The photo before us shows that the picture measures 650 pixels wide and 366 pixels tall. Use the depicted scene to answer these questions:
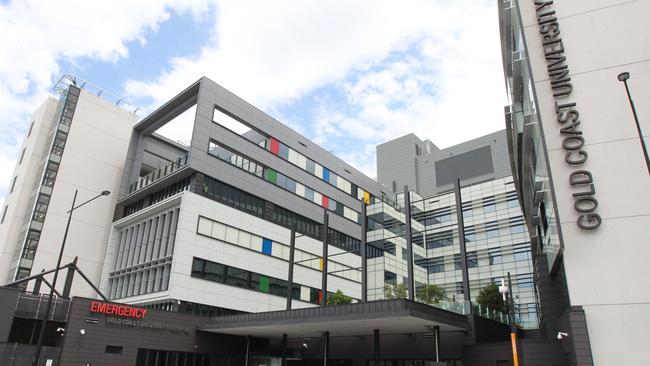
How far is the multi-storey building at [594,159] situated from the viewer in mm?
18812

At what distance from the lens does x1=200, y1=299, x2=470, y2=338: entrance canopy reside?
24766mm

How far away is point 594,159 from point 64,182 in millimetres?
49481

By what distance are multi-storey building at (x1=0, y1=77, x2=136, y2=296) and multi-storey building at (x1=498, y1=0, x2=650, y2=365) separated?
44.0 m

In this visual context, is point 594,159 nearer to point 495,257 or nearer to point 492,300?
point 492,300

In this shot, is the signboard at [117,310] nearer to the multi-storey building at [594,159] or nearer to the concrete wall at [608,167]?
the multi-storey building at [594,159]

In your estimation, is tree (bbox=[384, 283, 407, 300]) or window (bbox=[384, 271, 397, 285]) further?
window (bbox=[384, 271, 397, 285])

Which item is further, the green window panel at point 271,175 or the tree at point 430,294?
the green window panel at point 271,175

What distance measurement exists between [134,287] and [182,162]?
12.8 metres

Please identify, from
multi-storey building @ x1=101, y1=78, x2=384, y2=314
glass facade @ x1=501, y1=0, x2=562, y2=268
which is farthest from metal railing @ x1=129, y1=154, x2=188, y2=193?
glass facade @ x1=501, y1=0, x2=562, y2=268

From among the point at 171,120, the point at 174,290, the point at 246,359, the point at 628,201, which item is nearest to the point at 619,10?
the point at 628,201

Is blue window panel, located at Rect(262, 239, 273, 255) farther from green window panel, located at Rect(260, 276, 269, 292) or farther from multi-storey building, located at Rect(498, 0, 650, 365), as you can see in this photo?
multi-storey building, located at Rect(498, 0, 650, 365)

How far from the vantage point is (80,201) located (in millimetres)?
50844

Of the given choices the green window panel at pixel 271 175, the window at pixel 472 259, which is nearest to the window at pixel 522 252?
the window at pixel 472 259

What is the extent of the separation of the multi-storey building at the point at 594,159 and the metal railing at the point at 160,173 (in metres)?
32.4
